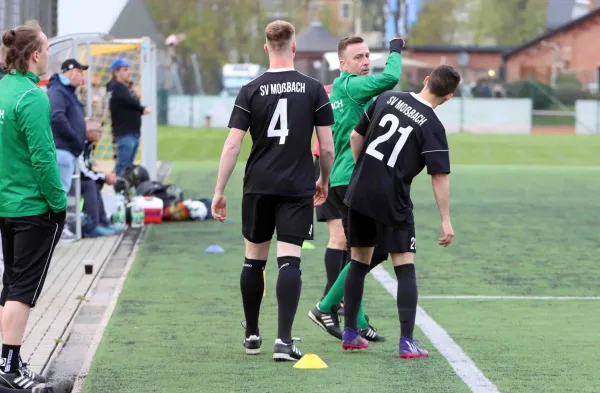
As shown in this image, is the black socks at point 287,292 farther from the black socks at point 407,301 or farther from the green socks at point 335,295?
the green socks at point 335,295

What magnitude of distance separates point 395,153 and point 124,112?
9.79m

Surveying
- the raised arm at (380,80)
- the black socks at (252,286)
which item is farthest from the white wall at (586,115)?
the black socks at (252,286)

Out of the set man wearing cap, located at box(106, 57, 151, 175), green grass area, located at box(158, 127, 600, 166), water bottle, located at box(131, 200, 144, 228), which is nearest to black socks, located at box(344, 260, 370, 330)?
water bottle, located at box(131, 200, 144, 228)

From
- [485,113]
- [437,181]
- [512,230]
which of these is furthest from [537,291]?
[485,113]

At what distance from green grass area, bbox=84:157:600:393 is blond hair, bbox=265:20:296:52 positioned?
70.8 inches

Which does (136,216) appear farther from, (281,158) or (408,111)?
(408,111)

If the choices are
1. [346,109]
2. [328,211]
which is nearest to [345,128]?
[346,109]

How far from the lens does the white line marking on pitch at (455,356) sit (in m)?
6.61

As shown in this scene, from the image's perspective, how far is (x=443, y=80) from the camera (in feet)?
23.5

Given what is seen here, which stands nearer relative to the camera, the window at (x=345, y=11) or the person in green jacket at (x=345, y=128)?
the person in green jacket at (x=345, y=128)

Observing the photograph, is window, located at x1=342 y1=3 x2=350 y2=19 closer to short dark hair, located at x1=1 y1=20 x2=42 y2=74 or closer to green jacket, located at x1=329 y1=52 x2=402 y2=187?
green jacket, located at x1=329 y1=52 x2=402 y2=187

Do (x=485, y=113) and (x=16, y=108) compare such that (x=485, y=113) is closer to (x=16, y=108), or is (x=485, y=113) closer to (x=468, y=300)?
(x=468, y=300)

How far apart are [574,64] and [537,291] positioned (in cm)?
6304

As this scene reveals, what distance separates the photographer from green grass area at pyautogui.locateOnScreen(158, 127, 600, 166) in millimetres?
31484
